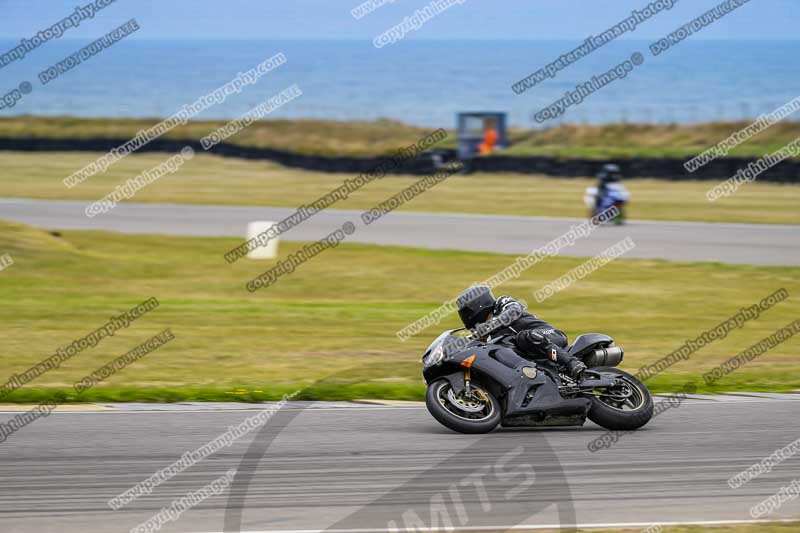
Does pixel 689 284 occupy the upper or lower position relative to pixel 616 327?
lower

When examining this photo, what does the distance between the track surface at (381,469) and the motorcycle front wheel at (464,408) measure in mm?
127

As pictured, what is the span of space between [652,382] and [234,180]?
35076 millimetres

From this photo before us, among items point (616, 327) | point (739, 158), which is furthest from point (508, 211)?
point (616, 327)

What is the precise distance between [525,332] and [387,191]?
32337 mm

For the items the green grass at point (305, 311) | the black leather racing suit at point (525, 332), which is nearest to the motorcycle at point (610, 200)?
the green grass at point (305, 311)

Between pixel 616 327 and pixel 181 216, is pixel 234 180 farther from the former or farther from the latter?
pixel 616 327

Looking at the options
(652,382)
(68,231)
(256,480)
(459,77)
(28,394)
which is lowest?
(459,77)

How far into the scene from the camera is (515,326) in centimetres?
965

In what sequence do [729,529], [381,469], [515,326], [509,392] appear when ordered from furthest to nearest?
[515,326]
[509,392]
[381,469]
[729,529]

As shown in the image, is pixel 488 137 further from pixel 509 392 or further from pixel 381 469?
pixel 381 469

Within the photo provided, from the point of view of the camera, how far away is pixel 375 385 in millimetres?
12078

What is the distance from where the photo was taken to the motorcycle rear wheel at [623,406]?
952 centimetres

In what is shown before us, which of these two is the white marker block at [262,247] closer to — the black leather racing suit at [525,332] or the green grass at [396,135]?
the black leather racing suit at [525,332]

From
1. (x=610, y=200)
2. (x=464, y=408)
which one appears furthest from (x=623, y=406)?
(x=610, y=200)
